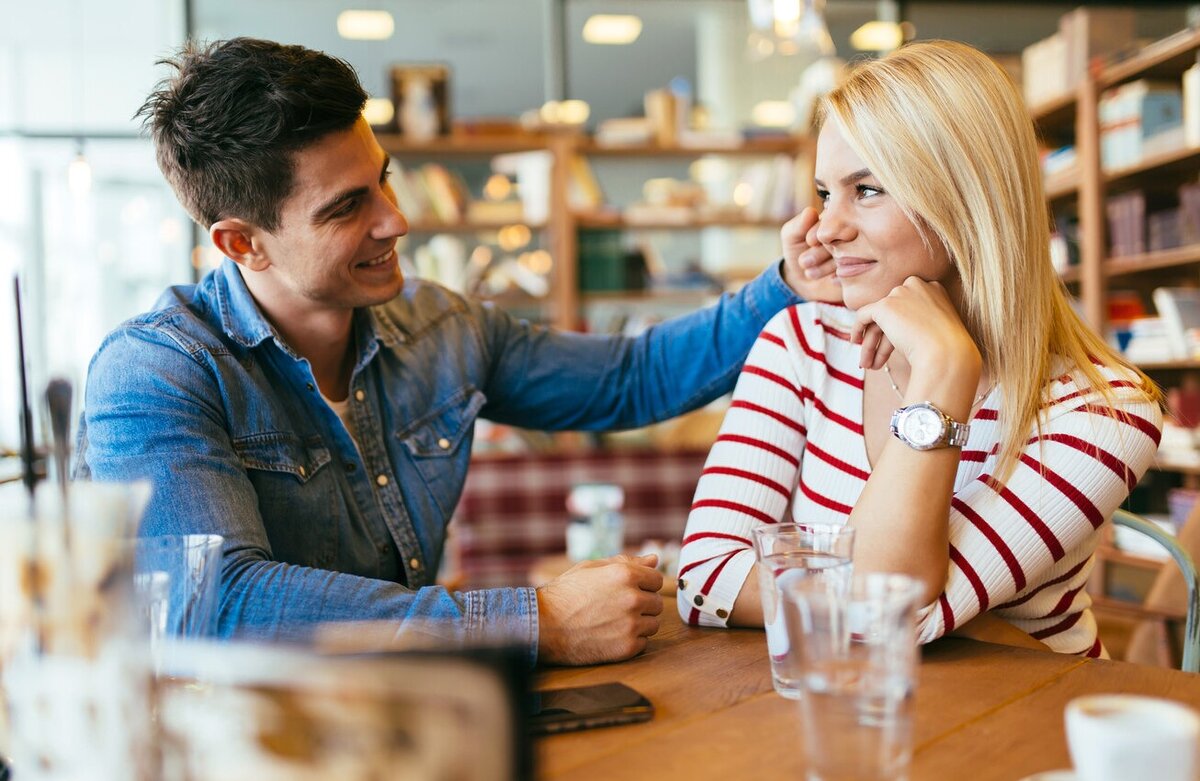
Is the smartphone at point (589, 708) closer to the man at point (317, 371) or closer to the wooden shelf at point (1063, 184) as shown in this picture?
the man at point (317, 371)

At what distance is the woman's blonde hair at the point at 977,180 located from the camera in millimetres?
1364

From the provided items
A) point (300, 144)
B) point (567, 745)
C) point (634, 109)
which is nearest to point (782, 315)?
point (300, 144)

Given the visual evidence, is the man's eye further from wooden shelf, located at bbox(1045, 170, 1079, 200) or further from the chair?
wooden shelf, located at bbox(1045, 170, 1079, 200)

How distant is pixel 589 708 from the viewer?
905 millimetres

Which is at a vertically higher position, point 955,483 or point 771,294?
point 771,294

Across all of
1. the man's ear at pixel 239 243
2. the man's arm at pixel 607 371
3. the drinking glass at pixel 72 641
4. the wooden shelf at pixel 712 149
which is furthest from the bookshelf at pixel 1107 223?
the drinking glass at pixel 72 641

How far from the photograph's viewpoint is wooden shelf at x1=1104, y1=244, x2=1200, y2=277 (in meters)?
4.11

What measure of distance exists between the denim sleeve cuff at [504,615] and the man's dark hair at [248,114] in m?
0.78

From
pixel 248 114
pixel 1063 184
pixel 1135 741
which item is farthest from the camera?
pixel 1063 184

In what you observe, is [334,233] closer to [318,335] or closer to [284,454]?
[318,335]

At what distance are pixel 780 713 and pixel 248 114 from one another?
45.9 inches

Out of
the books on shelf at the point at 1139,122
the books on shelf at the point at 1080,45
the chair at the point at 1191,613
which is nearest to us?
the chair at the point at 1191,613

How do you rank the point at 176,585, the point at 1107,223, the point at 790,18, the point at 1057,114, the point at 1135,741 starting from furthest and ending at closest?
the point at 1057,114, the point at 1107,223, the point at 790,18, the point at 176,585, the point at 1135,741

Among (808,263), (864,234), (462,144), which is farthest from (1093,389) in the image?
(462,144)
